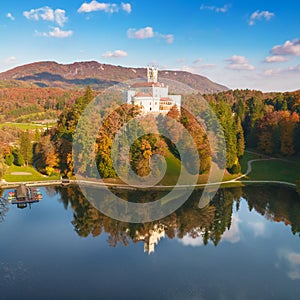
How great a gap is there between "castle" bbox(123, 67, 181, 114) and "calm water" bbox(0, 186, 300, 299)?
31948 millimetres

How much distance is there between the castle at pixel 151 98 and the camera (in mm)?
68875

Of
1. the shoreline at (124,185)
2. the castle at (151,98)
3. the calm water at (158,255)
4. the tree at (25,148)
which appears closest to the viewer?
the calm water at (158,255)

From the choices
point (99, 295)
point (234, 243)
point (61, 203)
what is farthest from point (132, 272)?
point (61, 203)

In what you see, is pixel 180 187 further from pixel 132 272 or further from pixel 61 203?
pixel 132 272

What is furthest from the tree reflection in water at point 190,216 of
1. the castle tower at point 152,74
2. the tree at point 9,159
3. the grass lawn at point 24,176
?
the castle tower at point 152,74

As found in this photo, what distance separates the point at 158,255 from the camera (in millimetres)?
28469

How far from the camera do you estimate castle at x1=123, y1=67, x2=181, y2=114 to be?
68.9m

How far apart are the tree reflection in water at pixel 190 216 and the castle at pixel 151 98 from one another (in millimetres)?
26826

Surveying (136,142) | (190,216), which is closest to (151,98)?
(136,142)

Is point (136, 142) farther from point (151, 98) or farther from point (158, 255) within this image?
point (158, 255)

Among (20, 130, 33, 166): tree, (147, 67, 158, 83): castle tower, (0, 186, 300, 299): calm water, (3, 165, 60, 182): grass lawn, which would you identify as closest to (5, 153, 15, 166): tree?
(3, 165, 60, 182): grass lawn

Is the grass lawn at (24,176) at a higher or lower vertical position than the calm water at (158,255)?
higher

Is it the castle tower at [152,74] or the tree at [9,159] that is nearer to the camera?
the tree at [9,159]

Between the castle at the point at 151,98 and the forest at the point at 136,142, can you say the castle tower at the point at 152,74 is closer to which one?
the castle at the point at 151,98
